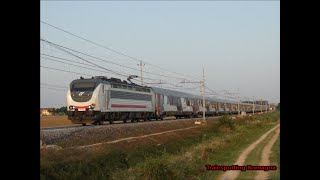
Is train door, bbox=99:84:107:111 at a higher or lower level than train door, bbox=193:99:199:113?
higher

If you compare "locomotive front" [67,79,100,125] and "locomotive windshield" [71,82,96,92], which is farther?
"locomotive windshield" [71,82,96,92]

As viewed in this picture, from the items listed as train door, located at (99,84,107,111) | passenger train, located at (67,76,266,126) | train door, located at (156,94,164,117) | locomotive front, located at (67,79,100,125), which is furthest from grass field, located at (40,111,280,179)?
train door, located at (156,94,164,117)

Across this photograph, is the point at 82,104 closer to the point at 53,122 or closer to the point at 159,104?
the point at 159,104

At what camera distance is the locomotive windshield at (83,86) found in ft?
104

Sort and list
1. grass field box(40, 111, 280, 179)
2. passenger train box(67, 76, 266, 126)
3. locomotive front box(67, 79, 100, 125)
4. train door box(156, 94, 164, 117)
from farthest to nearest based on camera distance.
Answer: train door box(156, 94, 164, 117) → passenger train box(67, 76, 266, 126) → locomotive front box(67, 79, 100, 125) → grass field box(40, 111, 280, 179)

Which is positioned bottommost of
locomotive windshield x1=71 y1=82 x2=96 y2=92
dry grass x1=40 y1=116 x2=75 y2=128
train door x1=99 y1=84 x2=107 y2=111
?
dry grass x1=40 y1=116 x2=75 y2=128

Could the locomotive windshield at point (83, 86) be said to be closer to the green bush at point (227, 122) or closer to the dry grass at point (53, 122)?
the dry grass at point (53, 122)

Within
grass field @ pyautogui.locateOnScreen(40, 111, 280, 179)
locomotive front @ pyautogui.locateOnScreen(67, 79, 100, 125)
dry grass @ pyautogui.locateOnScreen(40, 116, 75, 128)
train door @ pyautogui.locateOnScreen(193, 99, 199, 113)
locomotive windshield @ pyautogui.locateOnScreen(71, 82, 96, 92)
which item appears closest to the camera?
grass field @ pyautogui.locateOnScreen(40, 111, 280, 179)

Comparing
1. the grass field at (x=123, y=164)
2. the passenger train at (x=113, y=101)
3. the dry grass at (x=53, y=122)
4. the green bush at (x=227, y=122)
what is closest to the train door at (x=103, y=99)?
the passenger train at (x=113, y=101)

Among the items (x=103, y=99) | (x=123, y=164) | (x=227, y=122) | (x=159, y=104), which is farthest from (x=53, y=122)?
(x=123, y=164)

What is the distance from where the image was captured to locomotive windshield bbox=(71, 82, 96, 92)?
31763 millimetres

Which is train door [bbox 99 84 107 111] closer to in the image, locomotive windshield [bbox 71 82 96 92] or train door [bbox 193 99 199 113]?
locomotive windshield [bbox 71 82 96 92]

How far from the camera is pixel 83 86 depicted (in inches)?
1257
